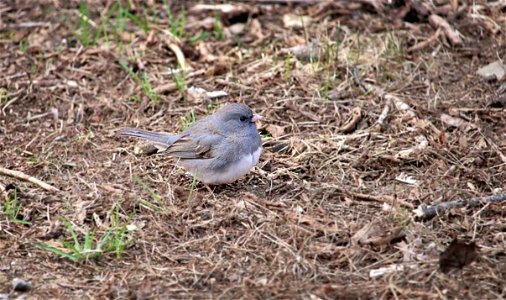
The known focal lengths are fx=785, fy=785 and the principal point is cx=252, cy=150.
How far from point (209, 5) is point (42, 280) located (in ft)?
11.2

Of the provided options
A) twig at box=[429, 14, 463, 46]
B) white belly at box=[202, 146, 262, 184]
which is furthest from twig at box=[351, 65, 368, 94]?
white belly at box=[202, 146, 262, 184]

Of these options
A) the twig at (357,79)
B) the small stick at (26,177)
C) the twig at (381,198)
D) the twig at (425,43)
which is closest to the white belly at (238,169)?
the twig at (381,198)

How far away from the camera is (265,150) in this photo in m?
4.72

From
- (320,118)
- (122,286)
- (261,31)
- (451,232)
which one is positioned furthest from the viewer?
(261,31)

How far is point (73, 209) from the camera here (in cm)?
412

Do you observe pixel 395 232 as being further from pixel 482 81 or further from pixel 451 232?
pixel 482 81

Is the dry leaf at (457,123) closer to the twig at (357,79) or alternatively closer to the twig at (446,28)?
the twig at (357,79)

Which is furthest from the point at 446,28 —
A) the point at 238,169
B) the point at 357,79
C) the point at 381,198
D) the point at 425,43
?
the point at 238,169

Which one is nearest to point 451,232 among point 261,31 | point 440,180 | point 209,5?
point 440,180

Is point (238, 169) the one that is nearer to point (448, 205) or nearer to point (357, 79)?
point (448, 205)

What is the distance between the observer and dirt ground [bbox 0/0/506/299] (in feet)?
11.4

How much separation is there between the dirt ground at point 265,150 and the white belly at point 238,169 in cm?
10

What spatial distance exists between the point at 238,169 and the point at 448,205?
1112mm

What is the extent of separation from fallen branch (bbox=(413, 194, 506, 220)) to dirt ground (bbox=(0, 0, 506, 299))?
0.08 ft
